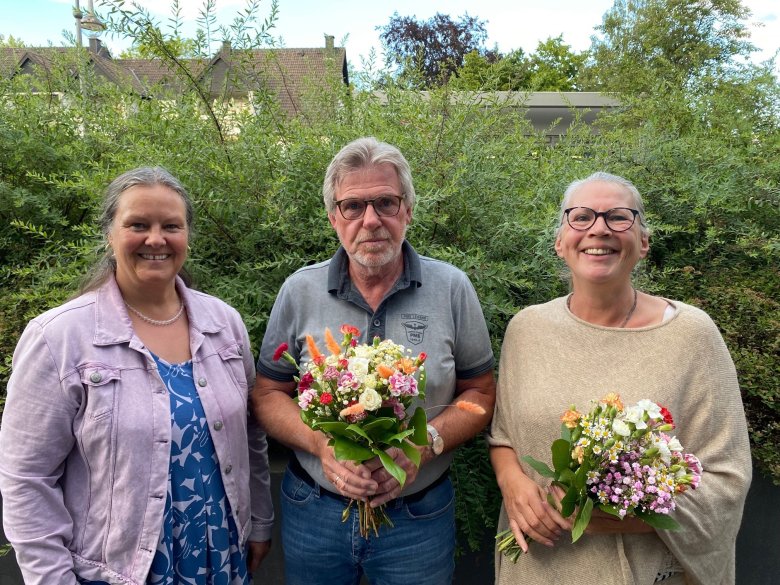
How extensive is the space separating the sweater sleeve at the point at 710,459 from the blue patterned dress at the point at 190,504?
155 cm

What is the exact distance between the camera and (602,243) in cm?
218

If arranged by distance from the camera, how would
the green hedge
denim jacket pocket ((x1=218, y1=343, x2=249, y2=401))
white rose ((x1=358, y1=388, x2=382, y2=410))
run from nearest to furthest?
white rose ((x1=358, y1=388, x2=382, y2=410))
denim jacket pocket ((x1=218, y1=343, x2=249, y2=401))
the green hedge

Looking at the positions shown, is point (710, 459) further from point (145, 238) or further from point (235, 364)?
point (145, 238)

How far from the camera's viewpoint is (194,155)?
3.53m

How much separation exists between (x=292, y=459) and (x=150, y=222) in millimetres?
1157

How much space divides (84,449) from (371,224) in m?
1.26

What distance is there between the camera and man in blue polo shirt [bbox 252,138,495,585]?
2336 millimetres

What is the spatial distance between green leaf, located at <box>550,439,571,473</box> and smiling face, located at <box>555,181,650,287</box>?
0.65 m

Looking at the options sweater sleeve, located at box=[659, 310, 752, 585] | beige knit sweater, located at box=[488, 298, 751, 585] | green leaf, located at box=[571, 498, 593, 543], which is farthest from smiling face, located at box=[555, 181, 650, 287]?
green leaf, located at box=[571, 498, 593, 543]

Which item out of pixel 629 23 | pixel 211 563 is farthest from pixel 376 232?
pixel 629 23

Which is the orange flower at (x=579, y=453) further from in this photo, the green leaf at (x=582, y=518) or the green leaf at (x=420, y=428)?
the green leaf at (x=420, y=428)

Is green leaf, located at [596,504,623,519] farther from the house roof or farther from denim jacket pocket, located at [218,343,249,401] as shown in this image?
the house roof

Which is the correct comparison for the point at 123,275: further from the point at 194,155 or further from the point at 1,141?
the point at 1,141

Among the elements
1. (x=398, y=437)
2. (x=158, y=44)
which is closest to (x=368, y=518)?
(x=398, y=437)
